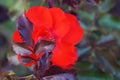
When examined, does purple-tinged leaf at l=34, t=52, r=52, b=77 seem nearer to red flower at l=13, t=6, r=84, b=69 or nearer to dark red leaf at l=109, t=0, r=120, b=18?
red flower at l=13, t=6, r=84, b=69

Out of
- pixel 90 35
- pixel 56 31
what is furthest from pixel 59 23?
pixel 90 35

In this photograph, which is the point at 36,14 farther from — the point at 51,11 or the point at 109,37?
the point at 109,37

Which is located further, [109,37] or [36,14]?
[109,37]

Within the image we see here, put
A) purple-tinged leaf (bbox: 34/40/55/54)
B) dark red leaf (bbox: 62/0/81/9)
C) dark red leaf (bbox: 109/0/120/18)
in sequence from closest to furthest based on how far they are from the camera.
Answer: purple-tinged leaf (bbox: 34/40/55/54)
dark red leaf (bbox: 62/0/81/9)
dark red leaf (bbox: 109/0/120/18)

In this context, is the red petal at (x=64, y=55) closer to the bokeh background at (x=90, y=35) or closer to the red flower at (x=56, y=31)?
the red flower at (x=56, y=31)

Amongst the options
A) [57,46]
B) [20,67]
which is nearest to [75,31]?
[57,46]

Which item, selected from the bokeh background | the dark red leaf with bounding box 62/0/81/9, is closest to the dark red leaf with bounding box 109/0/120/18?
the bokeh background
